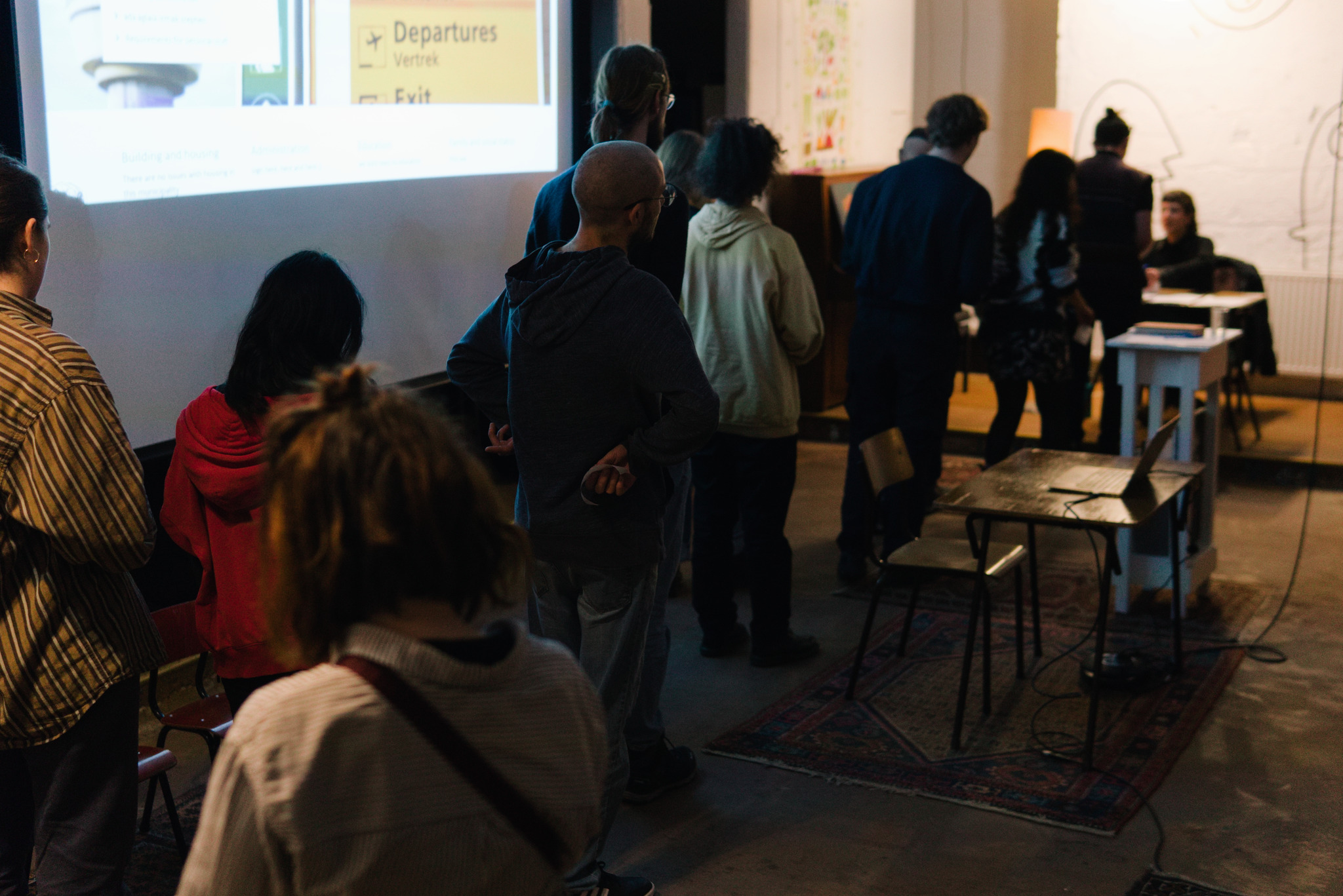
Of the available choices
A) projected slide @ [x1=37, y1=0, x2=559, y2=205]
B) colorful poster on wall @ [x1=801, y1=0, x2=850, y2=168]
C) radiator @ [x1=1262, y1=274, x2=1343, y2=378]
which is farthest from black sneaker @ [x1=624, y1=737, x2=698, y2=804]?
radiator @ [x1=1262, y1=274, x2=1343, y2=378]

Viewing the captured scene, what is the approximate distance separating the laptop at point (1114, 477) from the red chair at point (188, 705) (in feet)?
7.26

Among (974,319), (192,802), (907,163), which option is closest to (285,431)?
(192,802)

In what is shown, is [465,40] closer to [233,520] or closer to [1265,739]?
[233,520]

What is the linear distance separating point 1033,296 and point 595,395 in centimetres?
339

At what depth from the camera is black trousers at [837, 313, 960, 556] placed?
4.66 metres

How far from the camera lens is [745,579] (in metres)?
4.81

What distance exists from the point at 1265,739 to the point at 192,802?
2769 mm

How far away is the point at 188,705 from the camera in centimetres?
291

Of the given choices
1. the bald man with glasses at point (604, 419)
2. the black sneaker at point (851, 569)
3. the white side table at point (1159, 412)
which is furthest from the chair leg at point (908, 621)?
the bald man with glasses at point (604, 419)

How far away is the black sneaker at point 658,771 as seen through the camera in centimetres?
314

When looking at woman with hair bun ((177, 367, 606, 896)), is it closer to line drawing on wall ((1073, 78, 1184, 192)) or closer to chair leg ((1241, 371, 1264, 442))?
chair leg ((1241, 371, 1264, 442))

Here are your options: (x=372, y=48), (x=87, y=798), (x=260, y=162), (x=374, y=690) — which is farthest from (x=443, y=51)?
(x=374, y=690)

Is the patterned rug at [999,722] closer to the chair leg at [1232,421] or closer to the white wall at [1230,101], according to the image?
the chair leg at [1232,421]

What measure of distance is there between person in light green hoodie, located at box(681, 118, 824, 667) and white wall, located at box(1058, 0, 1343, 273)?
5.02 m
